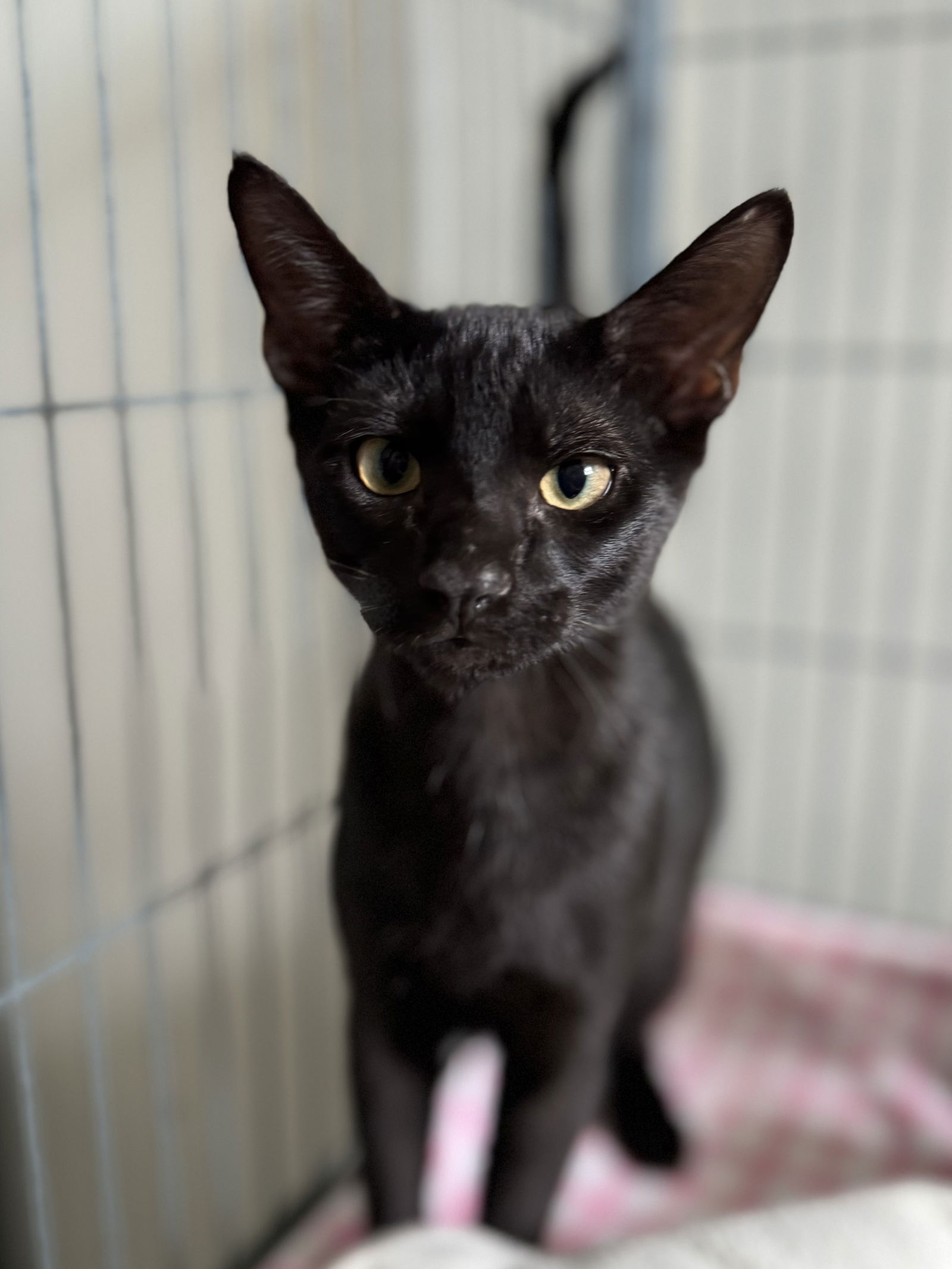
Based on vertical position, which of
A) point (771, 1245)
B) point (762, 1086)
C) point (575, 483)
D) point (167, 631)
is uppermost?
point (575, 483)

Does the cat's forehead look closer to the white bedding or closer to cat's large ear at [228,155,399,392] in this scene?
cat's large ear at [228,155,399,392]

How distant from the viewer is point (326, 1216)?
92 centimetres

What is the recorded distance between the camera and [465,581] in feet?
1.50

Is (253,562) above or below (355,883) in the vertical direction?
above

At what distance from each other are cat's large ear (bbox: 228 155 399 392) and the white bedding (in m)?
0.52

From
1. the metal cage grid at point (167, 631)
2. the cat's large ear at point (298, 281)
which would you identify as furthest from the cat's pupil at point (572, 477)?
the metal cage grid at point (167, 631)

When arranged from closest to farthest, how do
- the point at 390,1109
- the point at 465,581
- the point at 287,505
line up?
the point at 465,581 < the point at 390,1109 < the point at 287,505

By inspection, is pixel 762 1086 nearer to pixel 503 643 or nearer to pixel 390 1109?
pixel 390 1109

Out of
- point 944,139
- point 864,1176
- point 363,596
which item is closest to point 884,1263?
point 864,1176

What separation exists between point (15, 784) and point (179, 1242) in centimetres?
40

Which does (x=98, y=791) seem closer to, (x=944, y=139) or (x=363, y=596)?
(x=363, y=596)

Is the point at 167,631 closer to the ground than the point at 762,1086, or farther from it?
farther from it

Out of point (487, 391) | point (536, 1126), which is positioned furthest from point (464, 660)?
point (536, 1126)

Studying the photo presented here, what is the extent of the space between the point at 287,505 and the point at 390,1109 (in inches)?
18.8
